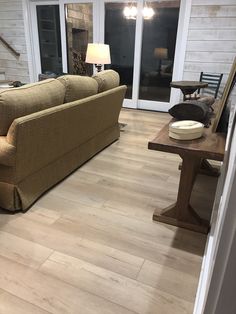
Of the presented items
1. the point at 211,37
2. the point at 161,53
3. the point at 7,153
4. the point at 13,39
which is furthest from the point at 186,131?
the point at 13,39

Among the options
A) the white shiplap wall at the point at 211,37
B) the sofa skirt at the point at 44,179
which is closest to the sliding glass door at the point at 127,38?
the white shiplap wall at the point at 211,37

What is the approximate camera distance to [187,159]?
1788mm

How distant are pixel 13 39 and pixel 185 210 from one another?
222 inches

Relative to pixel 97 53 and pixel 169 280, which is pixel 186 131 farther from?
pixel 97 53

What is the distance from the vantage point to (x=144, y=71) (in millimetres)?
5109

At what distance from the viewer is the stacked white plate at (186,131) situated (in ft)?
5.27

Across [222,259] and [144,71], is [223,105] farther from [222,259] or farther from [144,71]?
[144,71]

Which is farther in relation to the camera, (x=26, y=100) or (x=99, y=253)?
(x=26, y=100)

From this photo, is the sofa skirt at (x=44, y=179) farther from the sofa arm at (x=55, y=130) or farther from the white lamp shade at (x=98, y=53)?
the white lamp shade at (x=98, y=53)

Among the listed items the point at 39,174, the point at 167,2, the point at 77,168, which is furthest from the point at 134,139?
the point at 167,2

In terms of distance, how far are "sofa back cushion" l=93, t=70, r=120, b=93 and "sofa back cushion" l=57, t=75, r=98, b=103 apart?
7.1 inches

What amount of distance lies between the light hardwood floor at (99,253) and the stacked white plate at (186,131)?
0.72 meters

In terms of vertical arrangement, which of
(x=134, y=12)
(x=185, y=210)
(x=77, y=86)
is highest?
(x=134, y=12)

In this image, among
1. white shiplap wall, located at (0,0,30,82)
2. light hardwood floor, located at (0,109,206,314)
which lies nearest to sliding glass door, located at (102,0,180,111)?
white shiplap wall, located at (0,0,30,82)
